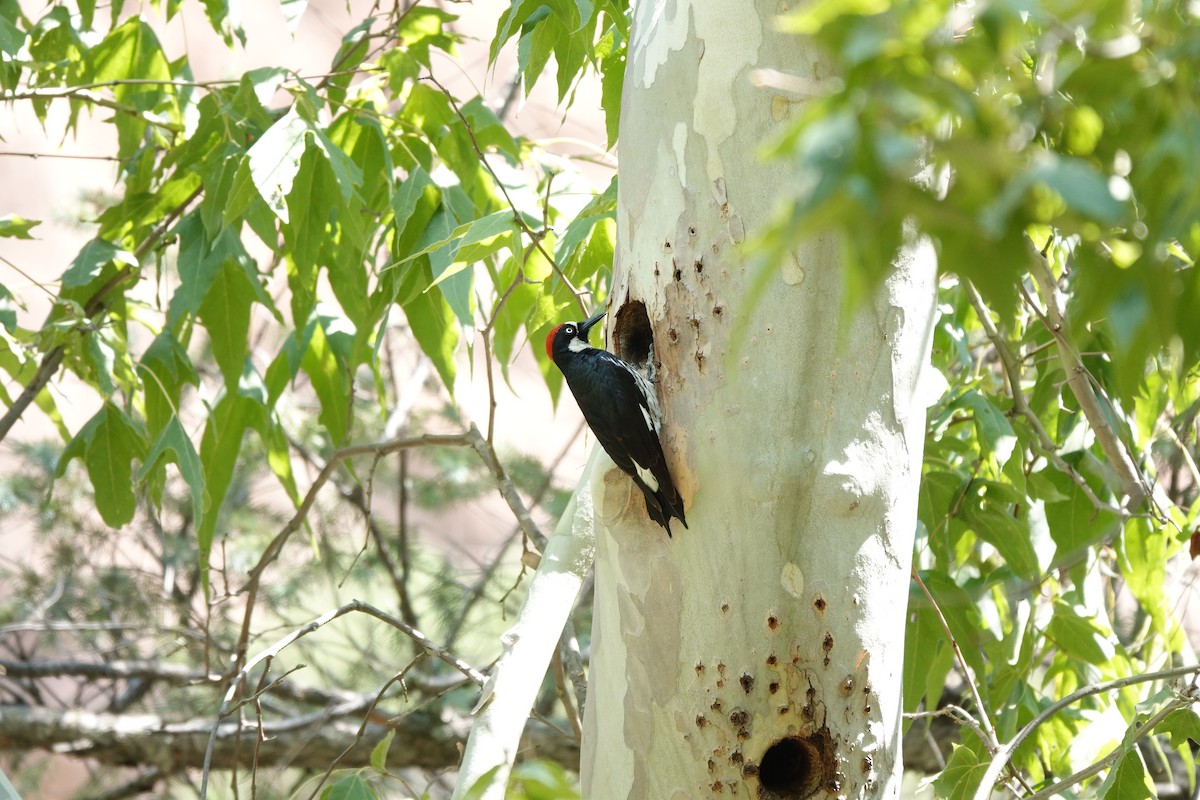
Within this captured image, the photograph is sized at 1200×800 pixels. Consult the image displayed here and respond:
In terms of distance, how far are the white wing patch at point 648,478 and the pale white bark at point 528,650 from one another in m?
0.08

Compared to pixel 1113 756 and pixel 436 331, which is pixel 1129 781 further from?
pixel 436 331

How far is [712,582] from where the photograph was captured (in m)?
1.19

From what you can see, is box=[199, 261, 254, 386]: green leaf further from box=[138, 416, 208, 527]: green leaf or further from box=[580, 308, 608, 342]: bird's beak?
box=[580, 308, 608, 342]: bird's beak

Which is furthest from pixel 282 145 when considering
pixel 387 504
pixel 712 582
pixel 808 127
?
pixel 387 504

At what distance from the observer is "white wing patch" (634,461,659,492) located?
1.21 m

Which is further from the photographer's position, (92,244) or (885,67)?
(92,244)

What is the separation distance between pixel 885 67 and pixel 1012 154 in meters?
0.06

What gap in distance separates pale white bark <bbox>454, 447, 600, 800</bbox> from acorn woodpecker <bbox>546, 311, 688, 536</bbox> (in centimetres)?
4

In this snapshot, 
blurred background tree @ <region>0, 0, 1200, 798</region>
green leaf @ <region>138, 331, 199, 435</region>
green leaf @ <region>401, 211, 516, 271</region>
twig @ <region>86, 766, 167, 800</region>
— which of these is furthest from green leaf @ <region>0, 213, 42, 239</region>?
twig @ <region>86, 766, 167, 800</region>

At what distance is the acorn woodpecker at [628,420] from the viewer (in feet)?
4.01

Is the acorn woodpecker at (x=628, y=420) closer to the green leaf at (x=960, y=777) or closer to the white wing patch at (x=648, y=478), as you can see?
the white wing patch at (x=648, y=478)

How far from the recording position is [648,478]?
3.98 feet

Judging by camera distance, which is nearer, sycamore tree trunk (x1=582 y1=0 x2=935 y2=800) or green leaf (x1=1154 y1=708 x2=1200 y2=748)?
sycamore tree trunk (x1=582 y1=0 x2=935 y2=800)

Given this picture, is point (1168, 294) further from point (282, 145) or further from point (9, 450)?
point (9, 450)
